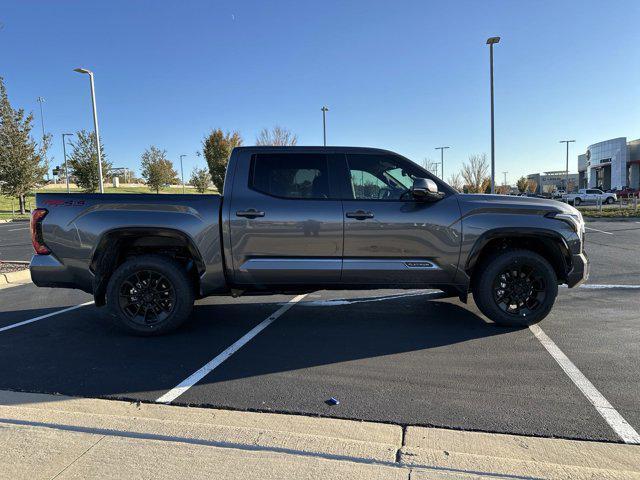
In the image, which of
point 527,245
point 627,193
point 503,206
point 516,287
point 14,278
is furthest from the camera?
point 627,193

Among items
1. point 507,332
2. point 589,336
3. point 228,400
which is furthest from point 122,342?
point 589,336

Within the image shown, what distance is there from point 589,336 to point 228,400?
375cm

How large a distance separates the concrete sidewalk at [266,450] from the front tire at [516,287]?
2.24m

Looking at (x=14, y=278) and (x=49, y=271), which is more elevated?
(x=49, y=271)

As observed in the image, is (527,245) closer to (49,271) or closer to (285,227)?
(285,227)

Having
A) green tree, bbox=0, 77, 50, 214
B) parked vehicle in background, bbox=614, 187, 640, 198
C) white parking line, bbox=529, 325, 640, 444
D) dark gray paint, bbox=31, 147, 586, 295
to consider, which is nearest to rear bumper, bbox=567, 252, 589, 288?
dark gray paint, bbox=31, 147, 586, 295

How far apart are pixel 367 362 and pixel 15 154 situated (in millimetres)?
31386

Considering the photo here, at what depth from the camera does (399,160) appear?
16.5 ft

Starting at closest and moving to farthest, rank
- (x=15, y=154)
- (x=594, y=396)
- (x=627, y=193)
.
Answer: (x=594, y=396) → (x=15, y=154) → (x=627, y=193)

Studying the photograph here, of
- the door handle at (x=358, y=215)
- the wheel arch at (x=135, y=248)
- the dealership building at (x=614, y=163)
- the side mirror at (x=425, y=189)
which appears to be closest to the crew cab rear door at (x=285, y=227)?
the door handle at (x=358, y=215)

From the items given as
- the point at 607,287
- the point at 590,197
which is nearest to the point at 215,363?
the point at 607,287

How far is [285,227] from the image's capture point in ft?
15.5

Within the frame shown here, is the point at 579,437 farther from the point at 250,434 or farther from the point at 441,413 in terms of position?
the point at 250,434

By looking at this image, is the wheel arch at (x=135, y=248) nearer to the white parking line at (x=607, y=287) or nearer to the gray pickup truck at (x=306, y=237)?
the gray pickup truck at (x=306, y=237)
